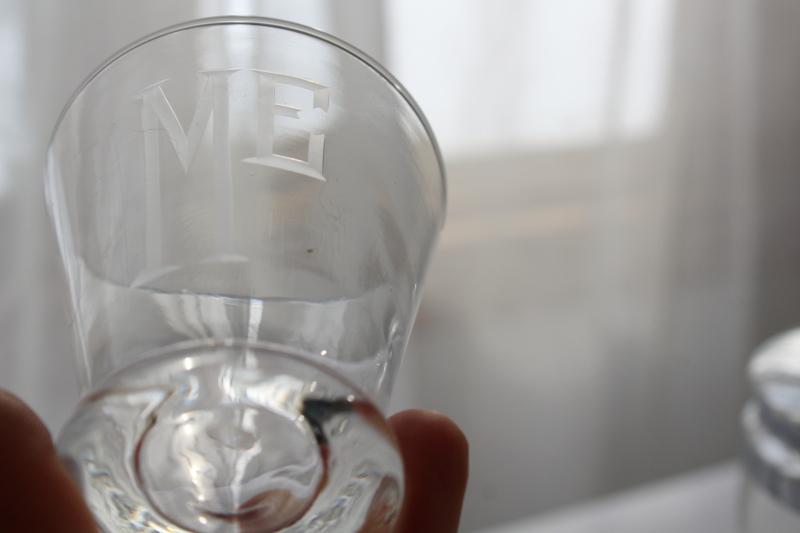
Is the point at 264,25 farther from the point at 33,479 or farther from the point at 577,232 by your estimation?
the point at 577,232

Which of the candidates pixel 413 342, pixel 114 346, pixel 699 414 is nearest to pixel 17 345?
pixel 413 342

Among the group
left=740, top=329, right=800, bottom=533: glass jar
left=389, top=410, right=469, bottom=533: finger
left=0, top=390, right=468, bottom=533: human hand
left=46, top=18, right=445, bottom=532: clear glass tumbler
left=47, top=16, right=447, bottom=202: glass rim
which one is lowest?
left=740, top=329, right=800, bottom=533: glass jar

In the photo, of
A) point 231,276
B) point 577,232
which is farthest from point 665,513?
point 231,276

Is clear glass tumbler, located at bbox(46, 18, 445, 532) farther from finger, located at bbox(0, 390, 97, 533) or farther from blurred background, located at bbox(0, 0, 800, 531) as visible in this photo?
blurred background, located at bbox(0, 0, 800, 531)

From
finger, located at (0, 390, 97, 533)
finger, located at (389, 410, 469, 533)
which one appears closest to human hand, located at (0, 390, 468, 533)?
finger, located at (0, 390, 97, 533)

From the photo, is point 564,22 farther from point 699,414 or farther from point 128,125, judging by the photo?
point 128,125

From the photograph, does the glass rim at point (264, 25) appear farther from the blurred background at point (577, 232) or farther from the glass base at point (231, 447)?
the blurred background at point (577, 232)
